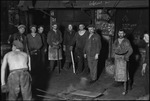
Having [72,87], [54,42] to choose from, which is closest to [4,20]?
[54,42]

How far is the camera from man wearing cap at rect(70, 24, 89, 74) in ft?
38.2

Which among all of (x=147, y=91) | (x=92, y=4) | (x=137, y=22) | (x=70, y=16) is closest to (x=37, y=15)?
(x=70, y=16)

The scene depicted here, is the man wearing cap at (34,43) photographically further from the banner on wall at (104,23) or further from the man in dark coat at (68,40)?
the banner on wall at (104,23)

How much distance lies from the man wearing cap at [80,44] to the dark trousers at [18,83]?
4836 millimetres

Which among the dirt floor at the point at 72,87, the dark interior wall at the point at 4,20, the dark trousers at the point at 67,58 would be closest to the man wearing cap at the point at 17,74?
the dirt floor at the point at 72,87

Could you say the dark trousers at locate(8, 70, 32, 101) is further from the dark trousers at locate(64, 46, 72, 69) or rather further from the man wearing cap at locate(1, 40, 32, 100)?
the dark trousers at locate(64, 46, 72, 69)

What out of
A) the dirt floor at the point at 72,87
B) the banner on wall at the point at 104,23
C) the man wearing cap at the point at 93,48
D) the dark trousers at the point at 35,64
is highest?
the banner on wall at the point at 104,23

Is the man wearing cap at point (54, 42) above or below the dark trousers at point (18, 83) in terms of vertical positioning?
above

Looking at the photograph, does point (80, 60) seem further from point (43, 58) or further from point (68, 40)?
point (43, 58)

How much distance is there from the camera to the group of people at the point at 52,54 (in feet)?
23.5

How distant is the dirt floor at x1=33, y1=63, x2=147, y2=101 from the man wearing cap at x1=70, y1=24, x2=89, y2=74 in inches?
17.1

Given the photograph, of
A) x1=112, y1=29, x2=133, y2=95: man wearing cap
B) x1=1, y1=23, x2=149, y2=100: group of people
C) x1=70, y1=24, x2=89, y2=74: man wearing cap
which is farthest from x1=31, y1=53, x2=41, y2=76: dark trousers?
x1=112, y1=29, x2=133, y2=95: man wearing cap

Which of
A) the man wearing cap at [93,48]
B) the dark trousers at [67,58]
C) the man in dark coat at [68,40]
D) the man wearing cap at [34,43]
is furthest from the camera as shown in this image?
the dark trousers at [67,58]

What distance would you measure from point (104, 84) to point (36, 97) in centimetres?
299
